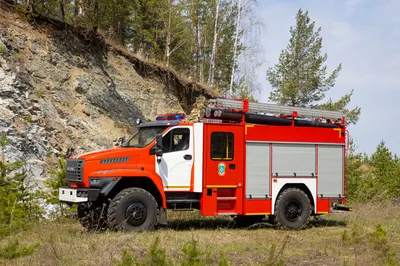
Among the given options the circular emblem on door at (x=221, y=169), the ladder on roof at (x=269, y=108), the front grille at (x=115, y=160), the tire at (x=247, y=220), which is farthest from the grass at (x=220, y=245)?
the ladder on roof at (x=269, y=108)

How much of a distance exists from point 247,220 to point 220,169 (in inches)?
107

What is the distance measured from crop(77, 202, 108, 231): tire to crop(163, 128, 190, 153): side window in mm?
2002

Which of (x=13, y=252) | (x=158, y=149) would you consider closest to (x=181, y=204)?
(x=158, y=149)

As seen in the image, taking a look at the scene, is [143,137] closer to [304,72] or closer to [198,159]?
[198,159]

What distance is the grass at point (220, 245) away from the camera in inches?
280

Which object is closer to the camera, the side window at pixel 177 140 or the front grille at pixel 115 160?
the front grille at pixel 115 160

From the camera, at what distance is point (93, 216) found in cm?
1196

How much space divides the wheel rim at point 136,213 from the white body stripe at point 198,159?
4.71ft

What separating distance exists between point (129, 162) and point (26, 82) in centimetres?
800

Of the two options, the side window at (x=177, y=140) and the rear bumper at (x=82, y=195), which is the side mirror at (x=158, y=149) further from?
the rear bumper at (x=82, y=195)

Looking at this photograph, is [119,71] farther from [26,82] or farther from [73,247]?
[73,247]

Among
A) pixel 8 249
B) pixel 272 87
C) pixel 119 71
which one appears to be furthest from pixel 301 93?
pixel 8 249

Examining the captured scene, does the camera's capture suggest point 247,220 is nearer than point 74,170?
No

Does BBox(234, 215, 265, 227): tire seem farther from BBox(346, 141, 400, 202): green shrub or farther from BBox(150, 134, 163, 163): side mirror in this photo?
BBox(346, 141, 400, 202): green shrub
